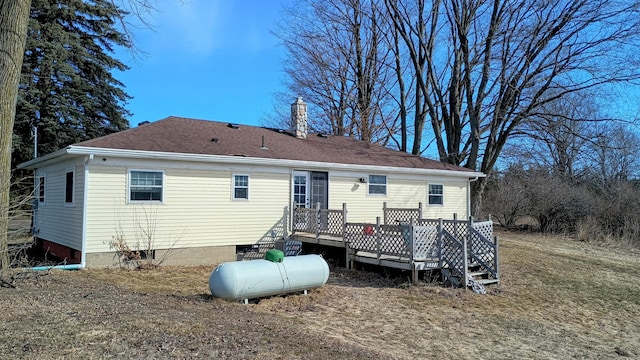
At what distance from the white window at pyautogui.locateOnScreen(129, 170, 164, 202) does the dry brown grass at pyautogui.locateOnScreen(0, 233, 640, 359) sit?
190cm

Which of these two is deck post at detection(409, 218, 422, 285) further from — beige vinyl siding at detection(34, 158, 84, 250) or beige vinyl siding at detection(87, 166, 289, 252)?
beige vinyl siding at detection(34, 158, 84, 250)

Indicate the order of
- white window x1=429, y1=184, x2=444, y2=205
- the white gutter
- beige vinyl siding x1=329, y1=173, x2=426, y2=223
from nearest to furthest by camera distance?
1. the white gutter
2. beige vinyl siding x1=329, y1=173, x2=426, y2=223
3. white window x1=429, y1=184, x2=444, y2=205

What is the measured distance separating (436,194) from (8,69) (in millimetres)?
13524

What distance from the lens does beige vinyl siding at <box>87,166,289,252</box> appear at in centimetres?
1066

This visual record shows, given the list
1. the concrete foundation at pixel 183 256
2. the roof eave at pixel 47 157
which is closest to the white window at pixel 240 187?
the concrete foundation at pixel 183 256

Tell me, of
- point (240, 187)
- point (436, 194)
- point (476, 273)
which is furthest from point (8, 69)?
point (436, 194)

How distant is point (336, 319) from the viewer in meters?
7.21

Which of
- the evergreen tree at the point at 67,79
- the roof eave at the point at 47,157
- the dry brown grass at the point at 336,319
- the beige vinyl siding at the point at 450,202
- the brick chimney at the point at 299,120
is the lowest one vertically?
the dry brown grass at the point at 336,319

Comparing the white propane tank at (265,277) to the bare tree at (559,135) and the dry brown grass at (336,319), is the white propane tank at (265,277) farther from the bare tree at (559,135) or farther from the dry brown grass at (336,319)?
the bare tree at (559,135)

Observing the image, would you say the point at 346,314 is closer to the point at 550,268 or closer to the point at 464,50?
the point at 550,268

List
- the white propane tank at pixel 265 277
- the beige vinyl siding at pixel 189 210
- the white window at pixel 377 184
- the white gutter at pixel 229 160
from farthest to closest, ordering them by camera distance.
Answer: the white window at pixel 377 184
the beige vinyl siding at pixel 189 210
the white gutter at pixel 229 160
the white propane tank at pixel 265 277

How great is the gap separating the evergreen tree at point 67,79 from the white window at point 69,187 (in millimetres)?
14092

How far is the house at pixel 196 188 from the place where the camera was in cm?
1071

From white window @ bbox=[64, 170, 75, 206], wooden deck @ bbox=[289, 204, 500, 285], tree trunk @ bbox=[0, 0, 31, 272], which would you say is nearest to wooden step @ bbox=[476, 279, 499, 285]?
wooden deck @ bbox=[289, 204, 500, 285]
